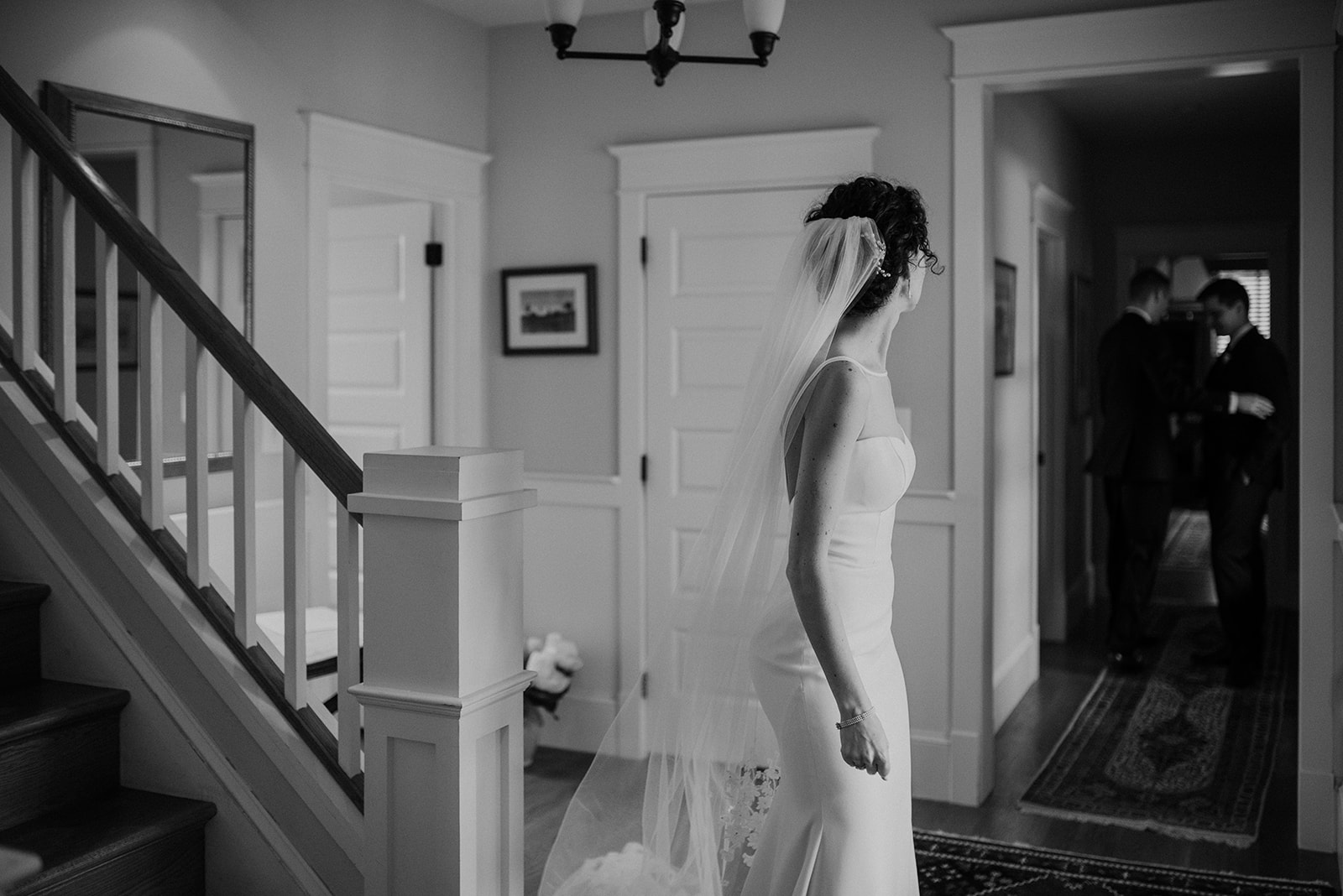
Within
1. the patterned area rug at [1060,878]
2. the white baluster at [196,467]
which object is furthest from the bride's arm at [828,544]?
the patterned area rug at [1060,878]

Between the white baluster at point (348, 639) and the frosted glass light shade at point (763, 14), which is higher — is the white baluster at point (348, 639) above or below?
below

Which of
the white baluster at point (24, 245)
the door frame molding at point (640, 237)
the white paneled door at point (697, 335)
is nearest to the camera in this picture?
the white baluster at point (24, 245)

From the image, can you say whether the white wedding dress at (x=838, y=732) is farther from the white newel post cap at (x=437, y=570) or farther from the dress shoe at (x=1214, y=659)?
the dress shoe at (x=1214, y=659)

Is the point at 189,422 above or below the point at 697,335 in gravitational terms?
below

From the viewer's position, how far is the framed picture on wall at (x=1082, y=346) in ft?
23.9

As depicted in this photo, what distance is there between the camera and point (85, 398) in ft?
10.8

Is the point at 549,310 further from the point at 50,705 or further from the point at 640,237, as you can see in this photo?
the point at 50,705

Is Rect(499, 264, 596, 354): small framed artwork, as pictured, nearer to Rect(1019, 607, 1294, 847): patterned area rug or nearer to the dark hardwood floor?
the dark hardwood floor

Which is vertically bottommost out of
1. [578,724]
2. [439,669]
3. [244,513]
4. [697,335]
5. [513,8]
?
[578,724]

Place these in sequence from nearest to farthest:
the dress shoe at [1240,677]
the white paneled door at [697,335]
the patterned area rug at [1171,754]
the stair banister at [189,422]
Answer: the stair banister at [189,422]
the patterned area rug at [1171,754]
the white paneled door at [697,335]
the dress shoe at [1240,677]

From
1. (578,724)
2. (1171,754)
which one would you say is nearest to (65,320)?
(578,724)

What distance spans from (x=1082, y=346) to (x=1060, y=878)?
4525 millimetres

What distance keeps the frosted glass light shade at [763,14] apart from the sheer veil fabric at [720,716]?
1001 mm

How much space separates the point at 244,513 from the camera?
2408mm
